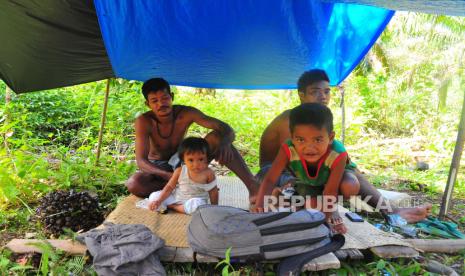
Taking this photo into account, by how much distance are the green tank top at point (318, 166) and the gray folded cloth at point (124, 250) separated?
883 mm

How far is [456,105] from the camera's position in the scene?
29.7 ft

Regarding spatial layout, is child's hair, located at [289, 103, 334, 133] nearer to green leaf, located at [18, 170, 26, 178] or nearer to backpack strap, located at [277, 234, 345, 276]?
backpack strap, located at [277, 234, 345, 276]

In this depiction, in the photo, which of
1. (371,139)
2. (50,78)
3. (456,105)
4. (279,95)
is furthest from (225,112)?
(456,105)

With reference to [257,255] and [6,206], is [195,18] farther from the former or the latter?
[6,206]

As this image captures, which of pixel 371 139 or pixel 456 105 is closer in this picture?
pixel 371 139

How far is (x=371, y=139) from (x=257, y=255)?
5200mm

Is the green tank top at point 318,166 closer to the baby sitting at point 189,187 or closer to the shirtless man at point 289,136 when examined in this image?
the shirtless man at point 289,136

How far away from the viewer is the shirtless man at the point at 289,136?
Answer: 7.76 ft

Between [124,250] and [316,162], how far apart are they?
1.14 meters

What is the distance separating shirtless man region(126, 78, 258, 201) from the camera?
256 cm

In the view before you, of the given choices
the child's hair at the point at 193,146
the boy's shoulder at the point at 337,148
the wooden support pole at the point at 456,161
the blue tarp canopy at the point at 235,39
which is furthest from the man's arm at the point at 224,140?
the wooden support pole at the point at 456,161

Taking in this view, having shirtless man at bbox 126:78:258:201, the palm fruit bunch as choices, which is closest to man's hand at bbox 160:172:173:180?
shirtless man at bbox 126:78:258:201

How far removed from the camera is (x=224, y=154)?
8.62ft

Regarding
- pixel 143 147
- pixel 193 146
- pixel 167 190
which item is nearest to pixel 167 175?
pixel 167 190
